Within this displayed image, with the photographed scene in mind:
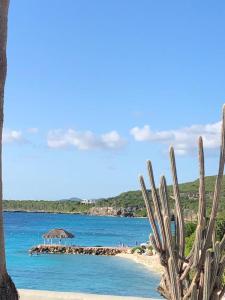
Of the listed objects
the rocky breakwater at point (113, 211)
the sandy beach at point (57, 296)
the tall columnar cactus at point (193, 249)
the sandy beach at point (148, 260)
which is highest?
the rocky breakwater at point (113, 211)

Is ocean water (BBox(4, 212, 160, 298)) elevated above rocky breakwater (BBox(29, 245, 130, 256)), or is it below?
below

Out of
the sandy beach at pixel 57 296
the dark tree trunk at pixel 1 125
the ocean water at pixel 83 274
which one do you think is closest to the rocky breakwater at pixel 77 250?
the ocean water at pixel 83 274

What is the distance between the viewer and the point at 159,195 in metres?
5.75

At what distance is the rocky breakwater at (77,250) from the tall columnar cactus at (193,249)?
43.9 metres

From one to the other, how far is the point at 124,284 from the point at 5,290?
24.0 metres

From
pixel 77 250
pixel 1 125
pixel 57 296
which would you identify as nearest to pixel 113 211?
Answer: pixel 77 250

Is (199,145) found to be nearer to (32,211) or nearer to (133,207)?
(133,207)

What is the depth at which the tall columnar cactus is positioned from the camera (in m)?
5.46

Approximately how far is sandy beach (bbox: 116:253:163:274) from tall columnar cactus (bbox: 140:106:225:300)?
1056 inches

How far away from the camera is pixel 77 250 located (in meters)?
51.5

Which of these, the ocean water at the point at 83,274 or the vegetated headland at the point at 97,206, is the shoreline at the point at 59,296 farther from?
the vegetated headland at the point at 97,206

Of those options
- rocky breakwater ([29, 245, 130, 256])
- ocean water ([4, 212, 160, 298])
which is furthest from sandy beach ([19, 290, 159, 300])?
rocky breakwater ([29, 245, 130, 256])

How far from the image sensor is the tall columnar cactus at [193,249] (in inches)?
215

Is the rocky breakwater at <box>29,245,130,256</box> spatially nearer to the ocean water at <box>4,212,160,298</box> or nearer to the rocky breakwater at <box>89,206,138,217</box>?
the ocean water at <box>4,212,160,298</box>
